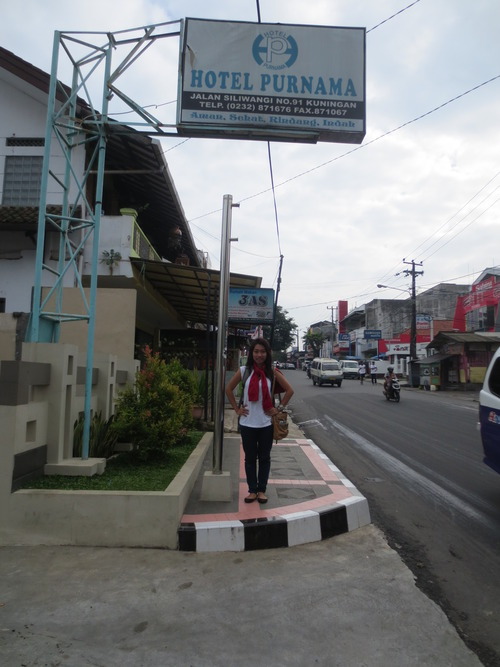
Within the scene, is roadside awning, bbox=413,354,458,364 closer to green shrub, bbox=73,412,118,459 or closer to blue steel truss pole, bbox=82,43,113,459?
green shrub, bbox=73,412,118,459

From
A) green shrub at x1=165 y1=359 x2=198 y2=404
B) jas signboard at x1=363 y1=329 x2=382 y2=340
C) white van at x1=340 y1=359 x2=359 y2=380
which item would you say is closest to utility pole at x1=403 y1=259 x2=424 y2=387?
white van at x1=340 y1=359 x2=359 y2=380

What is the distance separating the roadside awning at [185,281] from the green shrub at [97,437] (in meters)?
3.81

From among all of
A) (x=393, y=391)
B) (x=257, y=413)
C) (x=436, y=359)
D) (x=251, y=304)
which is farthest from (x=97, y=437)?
(x=436, y=359)

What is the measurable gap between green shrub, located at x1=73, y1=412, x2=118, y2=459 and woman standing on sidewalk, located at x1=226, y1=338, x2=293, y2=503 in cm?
164

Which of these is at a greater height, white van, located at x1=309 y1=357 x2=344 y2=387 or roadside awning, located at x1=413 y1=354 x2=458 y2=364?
roadside awning, located at x1=413 y1=354 x2=458 y2=364

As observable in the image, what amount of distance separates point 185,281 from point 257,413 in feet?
22.3

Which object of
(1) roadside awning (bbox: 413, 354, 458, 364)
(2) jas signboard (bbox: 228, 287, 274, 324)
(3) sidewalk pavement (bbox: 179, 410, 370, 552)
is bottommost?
(3) sidewalk pavement (bbox: 179, 410, 370, 552)

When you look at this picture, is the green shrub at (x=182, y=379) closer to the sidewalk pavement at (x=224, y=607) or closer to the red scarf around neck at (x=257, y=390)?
the red scarf around neck at (x=257, y=390)

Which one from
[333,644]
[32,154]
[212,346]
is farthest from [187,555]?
[212,346]

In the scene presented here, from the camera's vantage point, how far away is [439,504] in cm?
540

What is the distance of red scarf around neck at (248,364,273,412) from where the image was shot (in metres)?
4.68

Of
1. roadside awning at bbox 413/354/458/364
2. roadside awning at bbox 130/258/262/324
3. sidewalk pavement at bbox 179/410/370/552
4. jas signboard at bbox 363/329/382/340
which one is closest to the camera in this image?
sidewalk pavement at bbox 179/410/370/552

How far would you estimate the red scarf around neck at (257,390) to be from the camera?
15.4ft

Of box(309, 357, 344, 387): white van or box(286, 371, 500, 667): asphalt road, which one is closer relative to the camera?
box(286, 371, 500, 667): asphalt road
